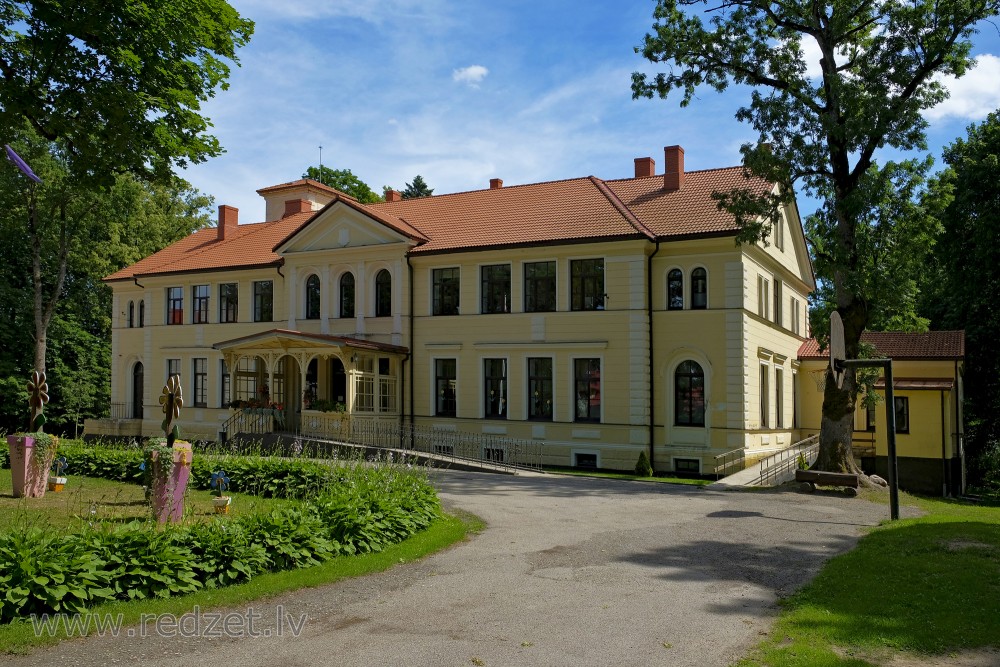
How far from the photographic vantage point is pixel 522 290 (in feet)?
87.4

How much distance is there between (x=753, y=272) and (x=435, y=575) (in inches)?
737

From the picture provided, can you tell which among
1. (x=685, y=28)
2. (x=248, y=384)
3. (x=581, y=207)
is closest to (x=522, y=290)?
(x=581, y=207)

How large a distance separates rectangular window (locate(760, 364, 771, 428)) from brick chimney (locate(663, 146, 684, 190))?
6.65 metres

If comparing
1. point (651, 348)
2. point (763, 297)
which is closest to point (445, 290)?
point (651, 348)

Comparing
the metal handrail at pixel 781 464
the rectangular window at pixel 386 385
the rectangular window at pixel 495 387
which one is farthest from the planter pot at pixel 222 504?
the rectangular window at pixel 495 387

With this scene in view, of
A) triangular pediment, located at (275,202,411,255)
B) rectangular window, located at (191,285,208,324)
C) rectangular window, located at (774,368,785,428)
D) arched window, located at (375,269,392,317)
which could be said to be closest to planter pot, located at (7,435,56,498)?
arched window, located at (375,269,392,317)

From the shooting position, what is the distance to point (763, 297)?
27281mm

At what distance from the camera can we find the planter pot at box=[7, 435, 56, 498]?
49.9ft

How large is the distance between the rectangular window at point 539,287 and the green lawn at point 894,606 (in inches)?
591

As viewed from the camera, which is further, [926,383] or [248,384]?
[248,384]

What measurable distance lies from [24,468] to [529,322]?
589 inches

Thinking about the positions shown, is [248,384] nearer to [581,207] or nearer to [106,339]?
[581,207]

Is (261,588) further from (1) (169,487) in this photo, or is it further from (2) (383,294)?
(2) (383,294)

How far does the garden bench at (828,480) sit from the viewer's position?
59.5 ft
